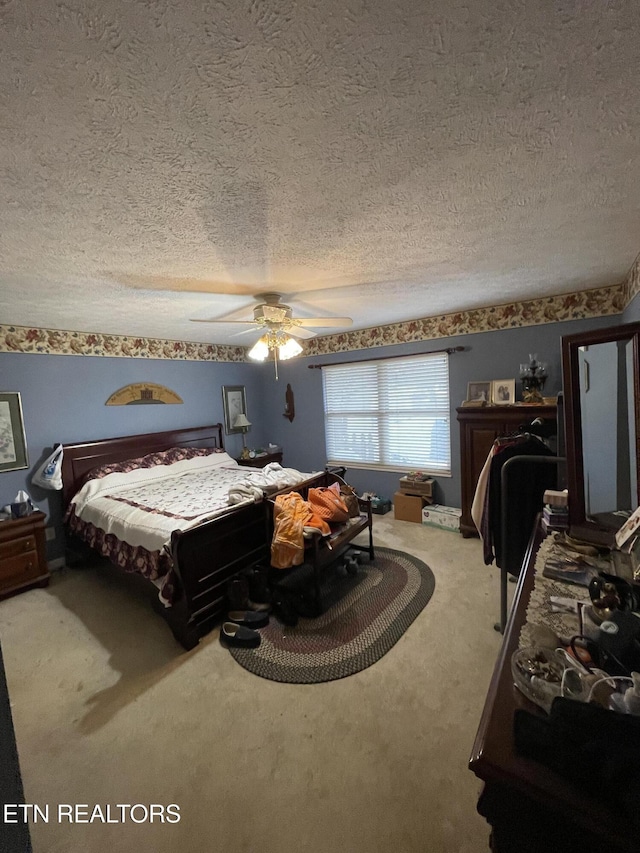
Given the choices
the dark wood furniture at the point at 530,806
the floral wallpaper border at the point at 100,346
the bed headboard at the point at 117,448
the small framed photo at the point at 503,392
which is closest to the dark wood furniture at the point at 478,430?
the small framed photo at the point at 503,392

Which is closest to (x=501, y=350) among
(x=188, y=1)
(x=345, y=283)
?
(x=345, y=283)

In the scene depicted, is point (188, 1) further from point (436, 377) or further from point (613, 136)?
point (436, 377)

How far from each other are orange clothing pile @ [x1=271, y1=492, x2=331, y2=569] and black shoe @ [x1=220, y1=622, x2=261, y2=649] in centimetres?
44

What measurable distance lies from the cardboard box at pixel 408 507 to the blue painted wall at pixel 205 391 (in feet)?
1.04

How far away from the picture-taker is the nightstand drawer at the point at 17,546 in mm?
2939

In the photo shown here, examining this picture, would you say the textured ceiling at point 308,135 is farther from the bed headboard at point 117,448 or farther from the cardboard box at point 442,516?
the cardboard box at point 442,516

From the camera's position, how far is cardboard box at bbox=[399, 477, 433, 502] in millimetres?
4141

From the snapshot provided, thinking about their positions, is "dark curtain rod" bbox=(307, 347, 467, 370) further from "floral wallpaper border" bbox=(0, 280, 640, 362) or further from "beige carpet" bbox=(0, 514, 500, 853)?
"beige carpet" bbox=(0, 514, 500, 853)

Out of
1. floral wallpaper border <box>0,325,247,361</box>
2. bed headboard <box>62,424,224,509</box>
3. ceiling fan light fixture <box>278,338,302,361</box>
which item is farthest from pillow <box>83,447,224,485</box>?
ceiling fan light fixture <box>278,338,302,361</box>

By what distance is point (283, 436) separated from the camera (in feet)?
18.3

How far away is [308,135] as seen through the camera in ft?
3.42

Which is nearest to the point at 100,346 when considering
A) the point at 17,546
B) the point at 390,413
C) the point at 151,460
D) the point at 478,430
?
the point at 151,460

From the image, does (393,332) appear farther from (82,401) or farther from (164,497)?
(82,401)

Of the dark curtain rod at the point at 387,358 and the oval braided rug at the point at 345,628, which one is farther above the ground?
the dark curtain rod at the point at 387,358
